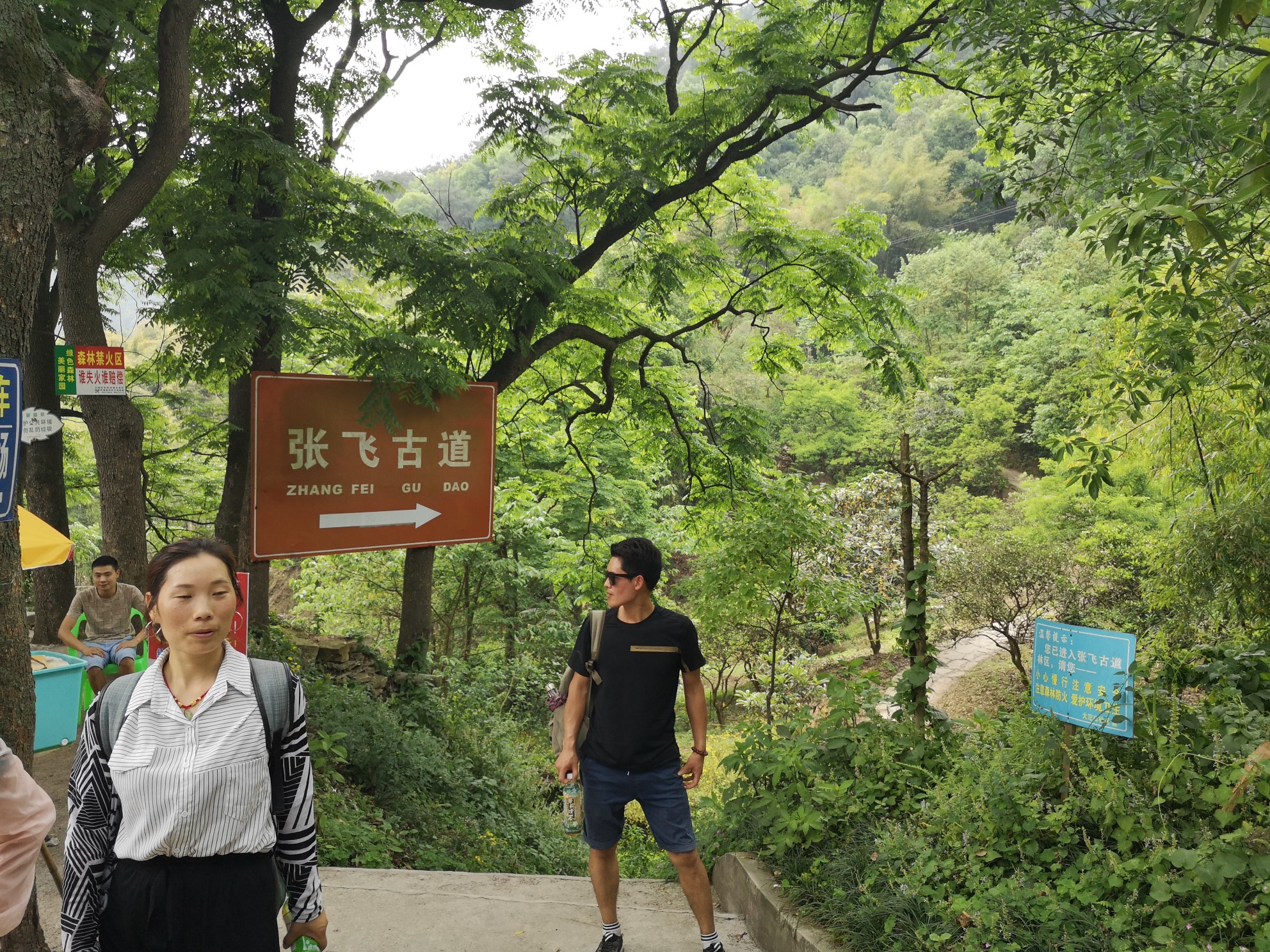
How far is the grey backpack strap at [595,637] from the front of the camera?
3359 mm

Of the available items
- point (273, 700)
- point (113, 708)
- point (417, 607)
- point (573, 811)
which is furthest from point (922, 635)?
point (417, 607)

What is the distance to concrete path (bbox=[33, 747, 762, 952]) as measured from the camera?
3.63 meters

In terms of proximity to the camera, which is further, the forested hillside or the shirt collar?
the forested hillside

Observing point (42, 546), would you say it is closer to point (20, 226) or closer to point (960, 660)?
point (20, 226)

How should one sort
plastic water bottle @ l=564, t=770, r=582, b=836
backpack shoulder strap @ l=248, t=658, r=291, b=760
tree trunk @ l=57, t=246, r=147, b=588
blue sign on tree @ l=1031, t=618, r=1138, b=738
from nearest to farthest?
backpack shoulder strap @ l=248, t=658, r=291, b=760 < blue sign on tree @ l=1031, t=618, r=1138, b=738 < tree trunk @ l=57, t=246, r=147, b=588 < plastic water bottle @ l=564, t=770, r=582, b=836

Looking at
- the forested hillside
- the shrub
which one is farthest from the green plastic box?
the shrub

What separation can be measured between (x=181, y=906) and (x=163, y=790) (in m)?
0.27

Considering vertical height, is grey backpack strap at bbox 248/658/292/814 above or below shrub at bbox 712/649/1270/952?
above

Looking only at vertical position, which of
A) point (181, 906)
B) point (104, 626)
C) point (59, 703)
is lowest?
point (59, 703)

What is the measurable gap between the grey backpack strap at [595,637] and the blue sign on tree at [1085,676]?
5.56 ft

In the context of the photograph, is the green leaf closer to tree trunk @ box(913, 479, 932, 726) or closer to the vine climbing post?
the vine climbing post

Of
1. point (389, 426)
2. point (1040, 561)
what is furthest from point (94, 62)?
point (1040, 561)

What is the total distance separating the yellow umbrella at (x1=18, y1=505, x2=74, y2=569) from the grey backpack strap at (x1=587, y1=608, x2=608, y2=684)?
16.6 ft

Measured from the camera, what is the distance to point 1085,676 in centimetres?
315
